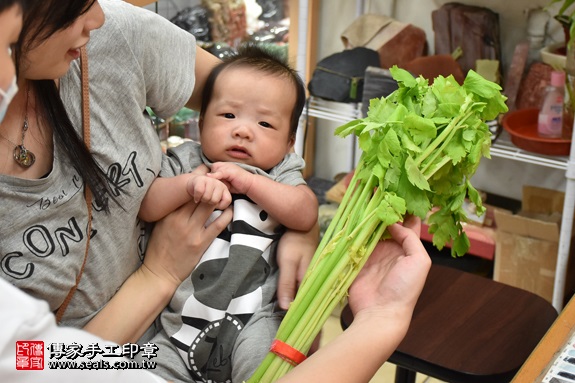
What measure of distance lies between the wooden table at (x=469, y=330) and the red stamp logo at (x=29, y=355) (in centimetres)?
97

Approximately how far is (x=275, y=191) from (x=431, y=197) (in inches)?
11.6

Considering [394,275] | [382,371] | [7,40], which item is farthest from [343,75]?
[7,40]

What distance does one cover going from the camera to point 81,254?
4.26 ft

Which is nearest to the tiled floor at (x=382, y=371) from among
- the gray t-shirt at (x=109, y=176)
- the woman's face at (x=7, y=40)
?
the gray t-shirt at (x=109, y=176)

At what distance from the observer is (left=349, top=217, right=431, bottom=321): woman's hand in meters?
1.22

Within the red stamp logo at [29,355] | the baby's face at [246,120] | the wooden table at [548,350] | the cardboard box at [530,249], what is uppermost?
the red stamp logo at [29,355]

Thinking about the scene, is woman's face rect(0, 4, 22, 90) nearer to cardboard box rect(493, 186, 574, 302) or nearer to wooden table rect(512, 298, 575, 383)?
wooden table rect(512, 298, 575, 383)

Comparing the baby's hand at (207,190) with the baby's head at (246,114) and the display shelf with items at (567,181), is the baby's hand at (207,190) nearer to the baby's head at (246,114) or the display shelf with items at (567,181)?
the baby's head at (246,114)

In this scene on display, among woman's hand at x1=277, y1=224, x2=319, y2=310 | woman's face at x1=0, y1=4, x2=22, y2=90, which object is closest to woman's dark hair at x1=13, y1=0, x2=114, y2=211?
woman's face at x1=0, y1=4, x2=22, y2=90

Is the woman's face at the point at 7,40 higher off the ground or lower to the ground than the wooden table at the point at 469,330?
higher

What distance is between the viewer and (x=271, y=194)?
1.47m

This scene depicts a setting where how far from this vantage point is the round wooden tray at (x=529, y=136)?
256 cm

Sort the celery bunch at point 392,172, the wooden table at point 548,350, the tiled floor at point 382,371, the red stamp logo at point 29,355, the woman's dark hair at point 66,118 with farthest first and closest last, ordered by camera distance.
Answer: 1. the tiled floor at point 382,371
2. the celery bunch at point 392,172
3. the wooden table at point 548,350
4. the woman's dark hair at point 66,118
5. the red stamp logo at point 29,355

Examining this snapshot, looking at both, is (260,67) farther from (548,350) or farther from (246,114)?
(548,350)
